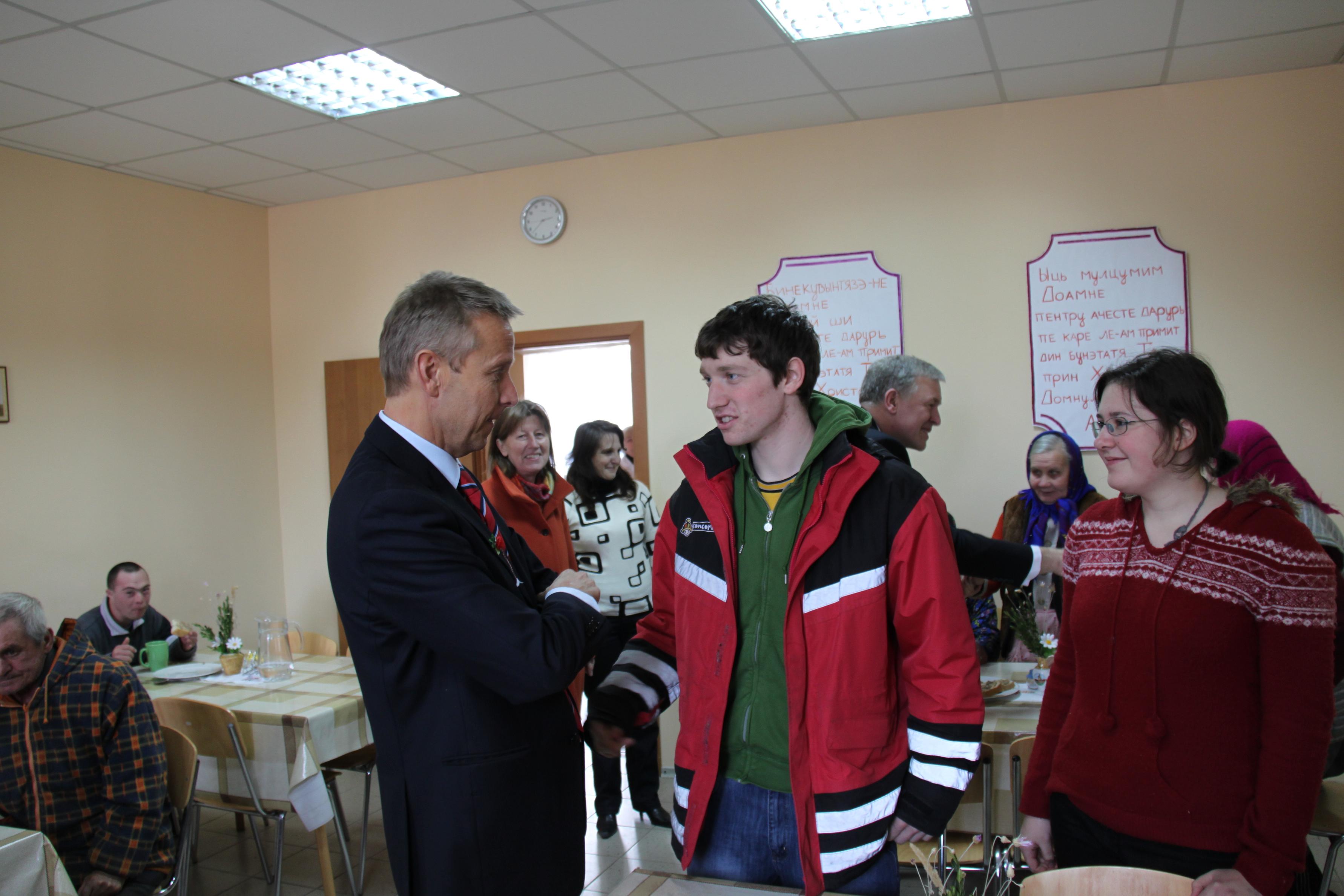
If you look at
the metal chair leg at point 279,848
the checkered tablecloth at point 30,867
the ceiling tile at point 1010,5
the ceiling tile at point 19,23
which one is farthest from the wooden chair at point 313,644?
the ceiling tile at point 1010,5

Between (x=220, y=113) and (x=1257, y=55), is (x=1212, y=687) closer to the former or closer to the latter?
(x=1257, y=55)

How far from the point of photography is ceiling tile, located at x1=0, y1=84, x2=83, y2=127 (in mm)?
3592

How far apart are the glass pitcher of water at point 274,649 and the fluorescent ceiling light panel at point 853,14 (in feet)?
9.15

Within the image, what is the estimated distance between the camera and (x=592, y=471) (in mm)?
3908

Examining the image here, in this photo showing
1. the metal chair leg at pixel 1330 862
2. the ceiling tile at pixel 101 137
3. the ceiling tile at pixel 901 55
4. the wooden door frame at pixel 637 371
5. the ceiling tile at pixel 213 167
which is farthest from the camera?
the wooden door frame at pixel 637 371

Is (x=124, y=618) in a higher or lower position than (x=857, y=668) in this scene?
lower

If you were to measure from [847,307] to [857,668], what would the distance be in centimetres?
304

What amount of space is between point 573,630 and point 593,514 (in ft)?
8.33

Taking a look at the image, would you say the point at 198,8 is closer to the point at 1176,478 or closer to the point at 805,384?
the point at 805,384

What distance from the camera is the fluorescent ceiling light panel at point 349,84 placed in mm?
3588

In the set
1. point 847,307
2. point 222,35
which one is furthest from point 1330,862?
point 222,35

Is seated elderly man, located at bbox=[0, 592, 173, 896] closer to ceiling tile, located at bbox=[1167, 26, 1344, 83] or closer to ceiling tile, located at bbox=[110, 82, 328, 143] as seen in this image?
ceiling tile, located at bbox=[110, 82, 328, 143]

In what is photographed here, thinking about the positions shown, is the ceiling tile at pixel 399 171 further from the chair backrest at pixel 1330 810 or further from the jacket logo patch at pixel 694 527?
the chair backrest at pixel 1330 810

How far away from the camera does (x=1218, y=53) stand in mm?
3535
